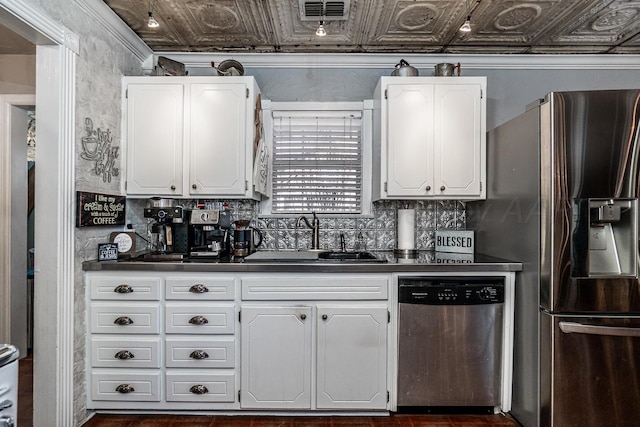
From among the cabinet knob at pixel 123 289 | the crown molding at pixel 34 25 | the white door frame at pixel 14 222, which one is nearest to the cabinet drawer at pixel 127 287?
the cabinet knob at pixel 123 289

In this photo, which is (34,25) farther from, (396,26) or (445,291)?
(445,291)

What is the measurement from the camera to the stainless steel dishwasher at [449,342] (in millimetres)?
2176

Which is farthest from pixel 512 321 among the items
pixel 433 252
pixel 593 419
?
pixel 433 252

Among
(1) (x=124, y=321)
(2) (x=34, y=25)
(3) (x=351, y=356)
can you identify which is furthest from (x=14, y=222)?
(3) (x=351, y=356)

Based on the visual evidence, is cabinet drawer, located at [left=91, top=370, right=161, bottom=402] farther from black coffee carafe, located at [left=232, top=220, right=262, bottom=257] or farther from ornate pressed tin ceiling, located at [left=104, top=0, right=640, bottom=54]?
ornate pressed tin ceiling, located at [left=104, top=0, right=640, bottom=54]

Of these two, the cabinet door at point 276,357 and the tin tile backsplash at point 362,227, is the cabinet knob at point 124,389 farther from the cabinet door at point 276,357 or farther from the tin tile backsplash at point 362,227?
the tin tile backsplash at point 362,227

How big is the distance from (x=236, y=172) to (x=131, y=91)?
3.15 ft

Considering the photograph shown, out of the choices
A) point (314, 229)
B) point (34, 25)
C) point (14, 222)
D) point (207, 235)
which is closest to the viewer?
point (34, 25)

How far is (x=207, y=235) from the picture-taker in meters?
2.66

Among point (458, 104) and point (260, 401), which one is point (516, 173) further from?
point (260, 401)

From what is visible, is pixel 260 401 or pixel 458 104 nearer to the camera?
pixel 260 401

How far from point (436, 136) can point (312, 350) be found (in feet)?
5.58

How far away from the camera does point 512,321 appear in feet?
7.25

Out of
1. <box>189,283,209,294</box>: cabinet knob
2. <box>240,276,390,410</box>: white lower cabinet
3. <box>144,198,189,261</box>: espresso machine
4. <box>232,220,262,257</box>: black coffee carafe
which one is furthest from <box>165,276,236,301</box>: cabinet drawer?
<box>232,220,262,257</box>: black coffee carafe
